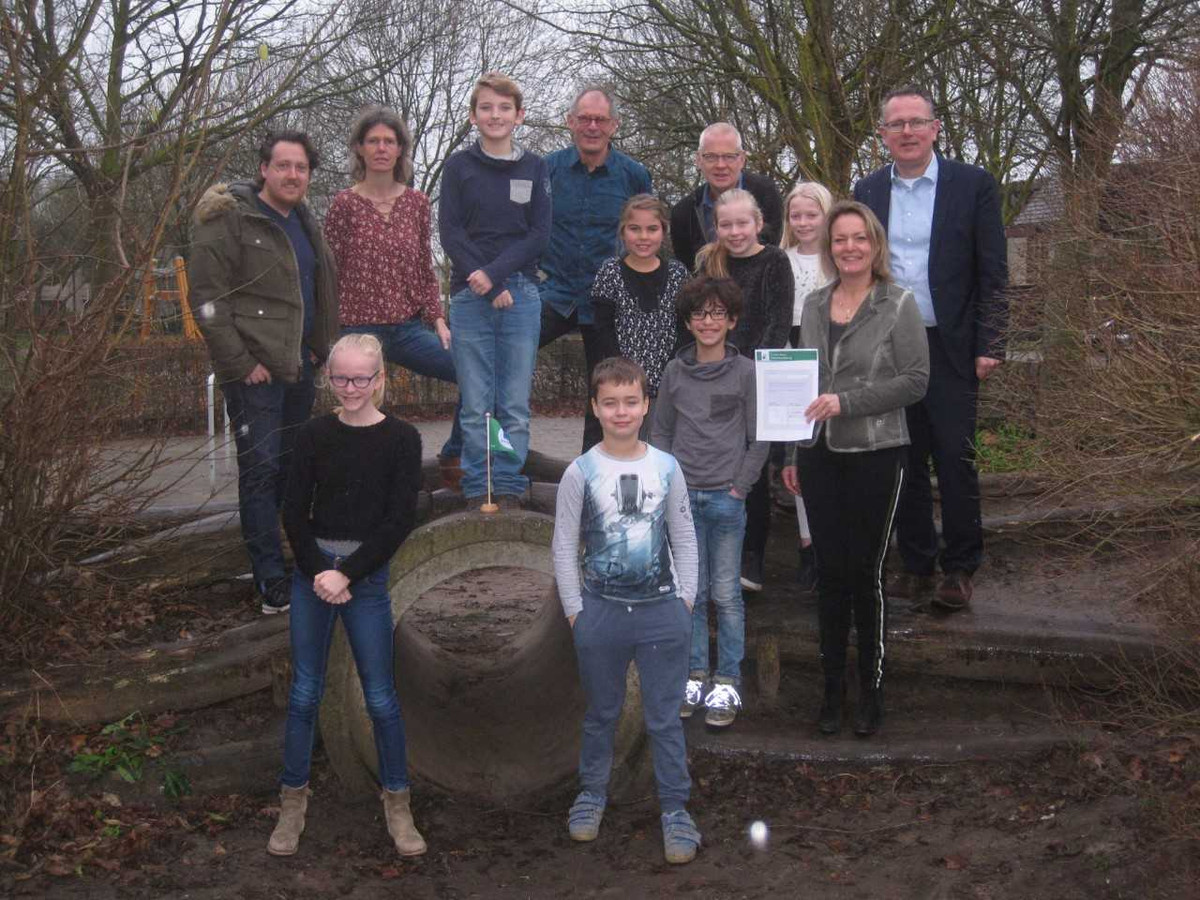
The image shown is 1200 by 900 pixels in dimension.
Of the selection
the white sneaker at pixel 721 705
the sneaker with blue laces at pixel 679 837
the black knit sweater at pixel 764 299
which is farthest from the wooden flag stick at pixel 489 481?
the sneaker with blue laces at pixel 679 837

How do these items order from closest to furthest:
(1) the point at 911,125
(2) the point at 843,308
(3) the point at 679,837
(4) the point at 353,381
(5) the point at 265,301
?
(4) the point at 353,381, (3) the point at 679,837, (2) the point at 843,308, (1) the point at 911,125, (5) the point at 265,301

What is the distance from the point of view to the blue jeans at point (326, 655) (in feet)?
15.8

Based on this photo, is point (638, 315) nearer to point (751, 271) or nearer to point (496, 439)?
point (751, 271)

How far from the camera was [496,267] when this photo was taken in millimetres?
Result: 6102

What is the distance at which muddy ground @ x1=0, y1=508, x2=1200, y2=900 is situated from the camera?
15.7ft

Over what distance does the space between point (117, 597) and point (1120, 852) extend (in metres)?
4.99

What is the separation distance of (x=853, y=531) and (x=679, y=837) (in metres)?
1.43

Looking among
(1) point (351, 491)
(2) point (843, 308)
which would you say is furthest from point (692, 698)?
(1) point (351, 491)

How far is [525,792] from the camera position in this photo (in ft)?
20.0

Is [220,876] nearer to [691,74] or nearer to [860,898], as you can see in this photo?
[860,898]

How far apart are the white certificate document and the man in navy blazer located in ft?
3.24

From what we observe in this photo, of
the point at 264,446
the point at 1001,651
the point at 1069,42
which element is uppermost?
the point at 1069,42

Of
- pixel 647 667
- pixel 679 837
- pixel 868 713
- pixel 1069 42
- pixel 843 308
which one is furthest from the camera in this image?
pixel 1069 42

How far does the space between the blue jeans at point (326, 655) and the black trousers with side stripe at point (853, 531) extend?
6.03ft
